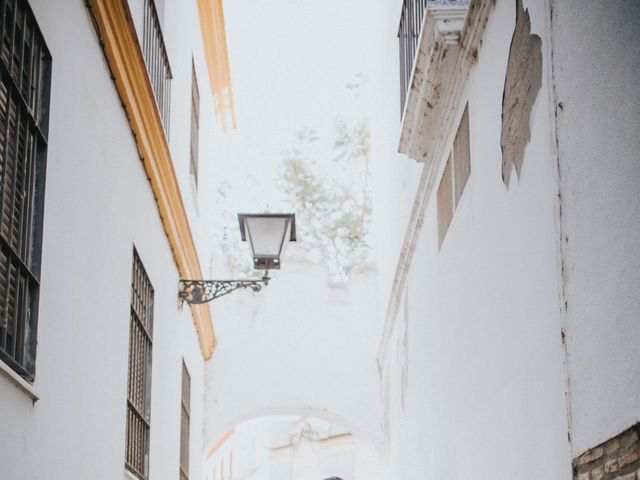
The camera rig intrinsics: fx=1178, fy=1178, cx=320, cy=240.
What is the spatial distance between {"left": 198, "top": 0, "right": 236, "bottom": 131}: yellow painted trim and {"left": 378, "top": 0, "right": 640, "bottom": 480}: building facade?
508cm

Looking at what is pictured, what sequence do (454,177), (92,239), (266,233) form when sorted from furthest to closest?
(266,233) → (454,177) → (92,239)

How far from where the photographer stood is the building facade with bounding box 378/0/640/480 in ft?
13.2

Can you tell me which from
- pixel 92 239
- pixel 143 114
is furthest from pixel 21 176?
pixel 143 114

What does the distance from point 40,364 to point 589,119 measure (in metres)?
2.64

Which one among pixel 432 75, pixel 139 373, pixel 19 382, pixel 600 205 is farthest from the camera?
pixel 139 373

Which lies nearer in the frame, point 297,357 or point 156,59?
point 156,59

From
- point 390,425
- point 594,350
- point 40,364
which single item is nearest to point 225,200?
point 390,425

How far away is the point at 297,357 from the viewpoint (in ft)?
55.1

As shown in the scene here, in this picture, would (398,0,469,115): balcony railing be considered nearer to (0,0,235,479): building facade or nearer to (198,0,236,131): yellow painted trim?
(0,0,235,479): building facade

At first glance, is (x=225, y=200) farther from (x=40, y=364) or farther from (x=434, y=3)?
(x=40, y=364)

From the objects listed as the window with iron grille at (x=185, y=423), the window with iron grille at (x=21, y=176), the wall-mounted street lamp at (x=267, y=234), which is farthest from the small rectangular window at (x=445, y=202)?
the window with iron grille at (x=185, y=423)

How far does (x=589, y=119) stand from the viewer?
429 cm

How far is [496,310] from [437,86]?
6.51 ft

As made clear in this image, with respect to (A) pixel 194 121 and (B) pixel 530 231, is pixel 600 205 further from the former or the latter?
(A) pixel 194 121
